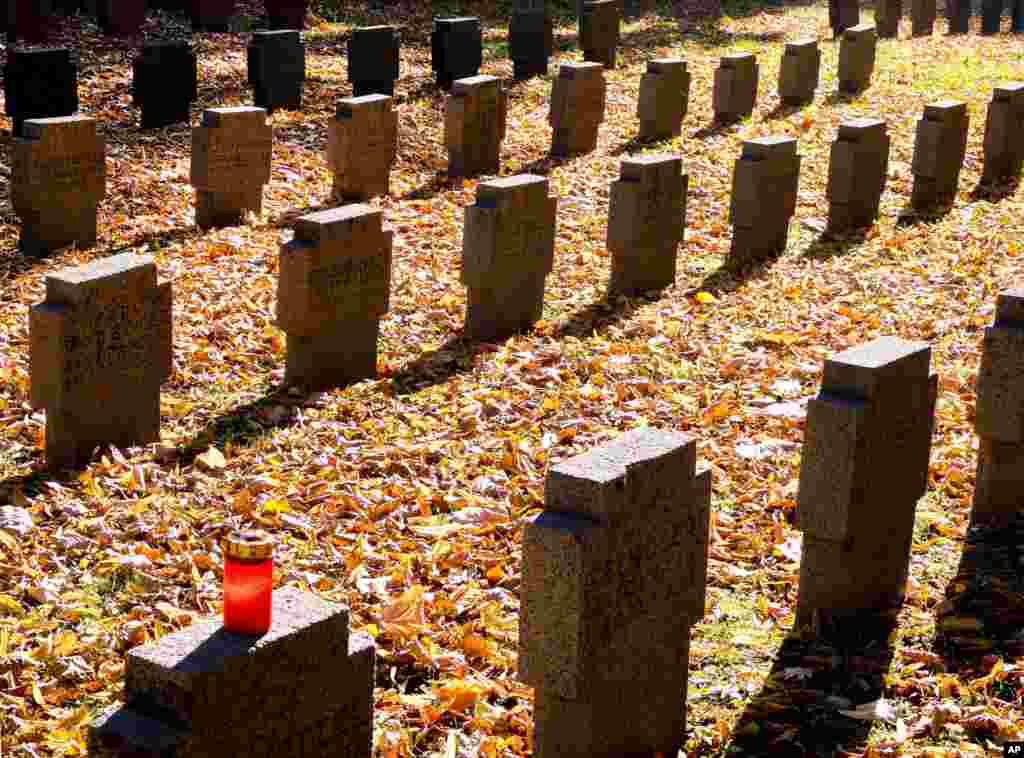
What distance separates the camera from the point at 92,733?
13.0 feet

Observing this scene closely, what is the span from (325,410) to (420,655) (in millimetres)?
2952

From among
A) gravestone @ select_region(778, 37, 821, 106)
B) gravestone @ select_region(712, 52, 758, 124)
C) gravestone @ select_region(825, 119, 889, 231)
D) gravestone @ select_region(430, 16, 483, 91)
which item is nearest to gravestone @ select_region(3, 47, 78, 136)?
gravestone @ select_region(430, 16, 483, 91)

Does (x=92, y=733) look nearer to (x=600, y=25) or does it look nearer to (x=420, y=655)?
(x=420, y=655)

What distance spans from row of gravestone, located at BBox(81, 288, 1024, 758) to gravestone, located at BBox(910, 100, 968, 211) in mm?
7035

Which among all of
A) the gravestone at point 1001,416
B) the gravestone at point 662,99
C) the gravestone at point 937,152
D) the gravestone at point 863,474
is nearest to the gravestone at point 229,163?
the gravestone at point 662,99

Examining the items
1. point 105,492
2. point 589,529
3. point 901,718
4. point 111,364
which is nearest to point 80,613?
point 105,492

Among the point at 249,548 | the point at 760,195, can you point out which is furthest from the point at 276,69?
the point at 249,548

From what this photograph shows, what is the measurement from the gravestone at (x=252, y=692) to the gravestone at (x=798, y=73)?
14207 mm

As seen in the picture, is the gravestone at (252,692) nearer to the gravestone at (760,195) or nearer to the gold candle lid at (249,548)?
the gold candle lid at (249,548)

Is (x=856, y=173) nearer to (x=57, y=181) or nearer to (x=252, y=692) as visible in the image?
(x=57, y=181)

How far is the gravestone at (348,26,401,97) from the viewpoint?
1656cm

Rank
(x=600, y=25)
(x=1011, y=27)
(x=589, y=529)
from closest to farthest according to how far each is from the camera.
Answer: (x=589, y=529) → (x=600, y=25) → (x=1011, y=27)

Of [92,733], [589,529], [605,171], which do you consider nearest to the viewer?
[92,733]

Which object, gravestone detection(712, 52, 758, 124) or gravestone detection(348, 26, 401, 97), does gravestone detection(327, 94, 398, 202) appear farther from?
gravestone detection(712, 52, 758, 124)
